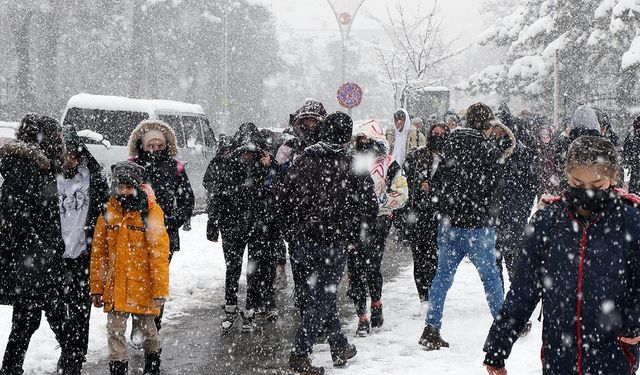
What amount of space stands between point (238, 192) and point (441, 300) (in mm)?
1987

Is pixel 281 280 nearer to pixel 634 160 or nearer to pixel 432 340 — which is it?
pixel 432 340

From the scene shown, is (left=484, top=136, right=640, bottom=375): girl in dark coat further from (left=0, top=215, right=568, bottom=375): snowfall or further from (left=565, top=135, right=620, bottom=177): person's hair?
(left=0, top=215, right=568, bottom=375): snowfall

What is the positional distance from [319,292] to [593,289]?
8.88 ft

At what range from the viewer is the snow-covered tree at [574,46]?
990 inches

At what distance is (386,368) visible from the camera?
571 centimetres

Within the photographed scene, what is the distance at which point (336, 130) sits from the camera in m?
5.61

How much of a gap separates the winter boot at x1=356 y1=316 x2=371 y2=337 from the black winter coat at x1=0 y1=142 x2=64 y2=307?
275cm

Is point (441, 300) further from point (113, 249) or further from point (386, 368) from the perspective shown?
point (113, 249)

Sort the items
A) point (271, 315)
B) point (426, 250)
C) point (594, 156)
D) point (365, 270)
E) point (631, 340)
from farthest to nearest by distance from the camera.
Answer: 1. point (271, 315)
2. point (426, 250)
3. point (365, 270)
4. point (594, 156)
5. point (631, 340)

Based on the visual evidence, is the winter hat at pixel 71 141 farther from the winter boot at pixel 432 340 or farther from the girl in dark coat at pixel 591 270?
the girl in dark coat at pixel 591 270

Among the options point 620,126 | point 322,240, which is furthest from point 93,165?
point 620,126

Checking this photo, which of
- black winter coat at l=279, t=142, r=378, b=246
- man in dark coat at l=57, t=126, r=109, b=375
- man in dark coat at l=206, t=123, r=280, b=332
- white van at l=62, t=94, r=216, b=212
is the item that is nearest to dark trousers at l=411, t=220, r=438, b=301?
man in dark coat at l=206, t=123, r=280, b=332

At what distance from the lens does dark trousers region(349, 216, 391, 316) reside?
676cm

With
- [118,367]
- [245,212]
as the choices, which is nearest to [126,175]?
[118,367]
